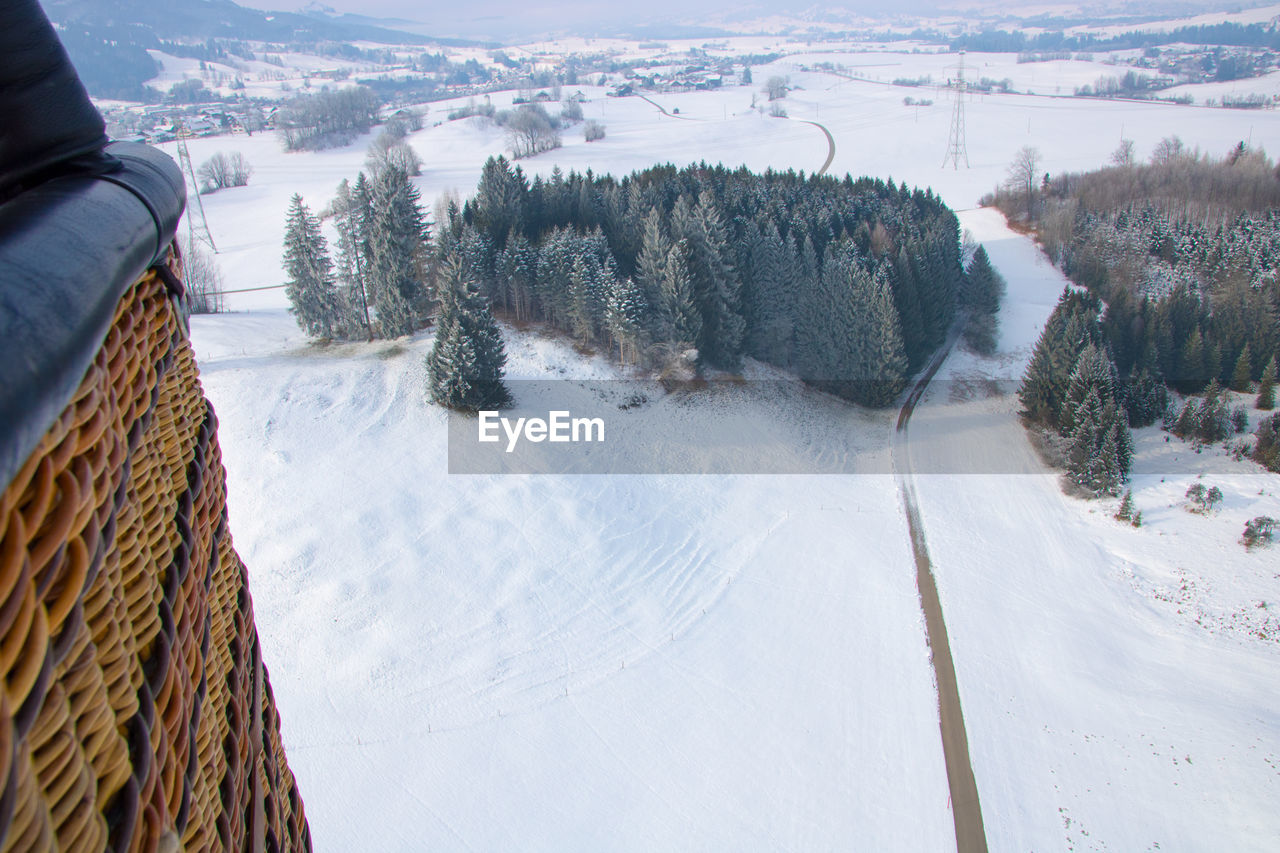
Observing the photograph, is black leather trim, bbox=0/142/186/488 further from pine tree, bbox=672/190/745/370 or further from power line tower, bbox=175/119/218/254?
pine tree, bbox=672/190/745/370

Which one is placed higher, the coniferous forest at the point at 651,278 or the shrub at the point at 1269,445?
the coniferous forest at the point at 651,278

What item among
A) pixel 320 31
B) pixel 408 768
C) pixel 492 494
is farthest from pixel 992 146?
pixel 320 31

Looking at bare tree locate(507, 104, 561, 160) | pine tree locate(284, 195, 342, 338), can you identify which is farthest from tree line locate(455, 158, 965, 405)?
bare tree locate(507, 104, 561, 160)

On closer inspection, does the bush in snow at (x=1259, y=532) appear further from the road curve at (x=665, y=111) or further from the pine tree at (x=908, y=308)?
the road curve at (x=665, y=111)

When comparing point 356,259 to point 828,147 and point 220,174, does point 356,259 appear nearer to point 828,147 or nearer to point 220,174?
point 220,174

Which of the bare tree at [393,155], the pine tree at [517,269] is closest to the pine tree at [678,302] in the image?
the pine tree at [517,269]

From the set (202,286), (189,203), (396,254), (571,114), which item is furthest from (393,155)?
Result: (396,254)
